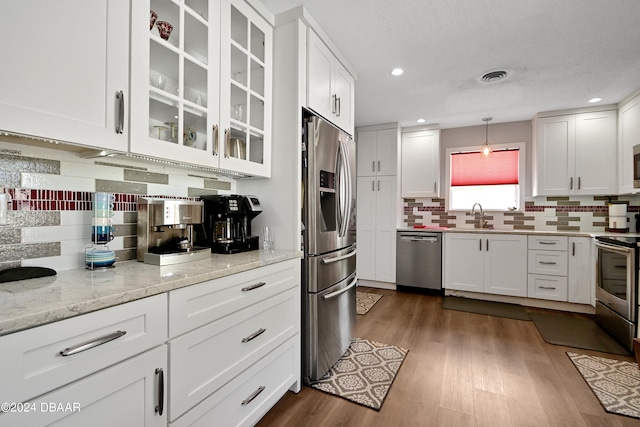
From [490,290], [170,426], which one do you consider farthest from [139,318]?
[490,290]

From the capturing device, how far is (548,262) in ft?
11.8

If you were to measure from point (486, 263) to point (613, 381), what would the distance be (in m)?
1.93

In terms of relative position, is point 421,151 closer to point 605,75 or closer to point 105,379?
point 605,75

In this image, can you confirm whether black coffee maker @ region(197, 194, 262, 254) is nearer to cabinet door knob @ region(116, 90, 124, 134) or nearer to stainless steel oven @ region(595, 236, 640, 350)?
cabinet door knob @ region(116, 90, 124, 134)

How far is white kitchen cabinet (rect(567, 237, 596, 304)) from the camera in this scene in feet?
11.2

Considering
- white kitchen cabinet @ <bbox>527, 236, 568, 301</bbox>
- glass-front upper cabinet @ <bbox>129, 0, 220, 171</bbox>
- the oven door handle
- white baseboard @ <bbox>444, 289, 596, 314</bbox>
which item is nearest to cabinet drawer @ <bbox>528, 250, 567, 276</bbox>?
white kitchen cabinet @ <bbox>527, 236, 568, 301</bbox>

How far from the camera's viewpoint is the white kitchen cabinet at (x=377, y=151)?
4.45 m

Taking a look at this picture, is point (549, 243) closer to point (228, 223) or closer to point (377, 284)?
point (377, 284)

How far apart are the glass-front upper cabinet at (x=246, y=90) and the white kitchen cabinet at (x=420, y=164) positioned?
3.09 m

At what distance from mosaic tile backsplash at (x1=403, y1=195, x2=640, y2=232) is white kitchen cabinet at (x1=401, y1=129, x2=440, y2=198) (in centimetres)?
34

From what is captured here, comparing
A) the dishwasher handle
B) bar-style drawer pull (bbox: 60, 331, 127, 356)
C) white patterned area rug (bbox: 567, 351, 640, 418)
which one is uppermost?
the dishwasher handle

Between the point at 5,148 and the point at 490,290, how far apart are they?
4.56 m

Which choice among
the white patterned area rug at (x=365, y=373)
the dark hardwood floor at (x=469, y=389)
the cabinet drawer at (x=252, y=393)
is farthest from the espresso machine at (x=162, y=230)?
the white patterned area rug at (x=365, y=373)

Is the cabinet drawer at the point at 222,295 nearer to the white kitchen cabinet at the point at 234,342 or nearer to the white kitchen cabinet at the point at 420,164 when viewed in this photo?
the white kitchen cabinet at the point at 234,342
